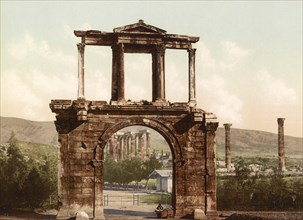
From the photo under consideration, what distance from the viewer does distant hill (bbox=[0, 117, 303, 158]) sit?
11350 centimetres

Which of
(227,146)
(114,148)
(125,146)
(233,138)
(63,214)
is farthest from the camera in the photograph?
(233,138)

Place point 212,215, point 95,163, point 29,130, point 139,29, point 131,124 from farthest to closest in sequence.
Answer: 1. point 29,130
2. point 139,29
3. point 212,215
4. point 131,124
5. point 95,163

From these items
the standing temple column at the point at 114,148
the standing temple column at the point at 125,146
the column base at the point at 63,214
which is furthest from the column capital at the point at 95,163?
the standing temple column at the point at 125,146

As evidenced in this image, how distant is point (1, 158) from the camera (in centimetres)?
2659

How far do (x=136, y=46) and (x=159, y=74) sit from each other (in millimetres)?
1497

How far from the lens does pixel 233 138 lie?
121250mm

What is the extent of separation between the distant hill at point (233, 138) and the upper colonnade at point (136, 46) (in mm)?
91074

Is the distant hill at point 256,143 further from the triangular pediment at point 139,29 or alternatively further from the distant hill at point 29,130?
the triangular pediment at point 139,29

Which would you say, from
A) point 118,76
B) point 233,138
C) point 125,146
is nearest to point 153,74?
point 118,76

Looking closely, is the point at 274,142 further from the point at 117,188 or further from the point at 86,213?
the point at 86,213

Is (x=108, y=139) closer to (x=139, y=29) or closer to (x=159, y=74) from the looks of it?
(x=159, y=74)

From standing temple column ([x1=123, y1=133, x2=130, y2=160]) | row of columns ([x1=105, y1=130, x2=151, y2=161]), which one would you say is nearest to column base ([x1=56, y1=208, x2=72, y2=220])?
row of columns ([x1=105, y1=130, x2=151, y2=161])

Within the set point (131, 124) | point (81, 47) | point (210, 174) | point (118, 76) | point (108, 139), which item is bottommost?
point (210, 174)

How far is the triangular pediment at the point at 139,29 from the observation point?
63.0 ft
